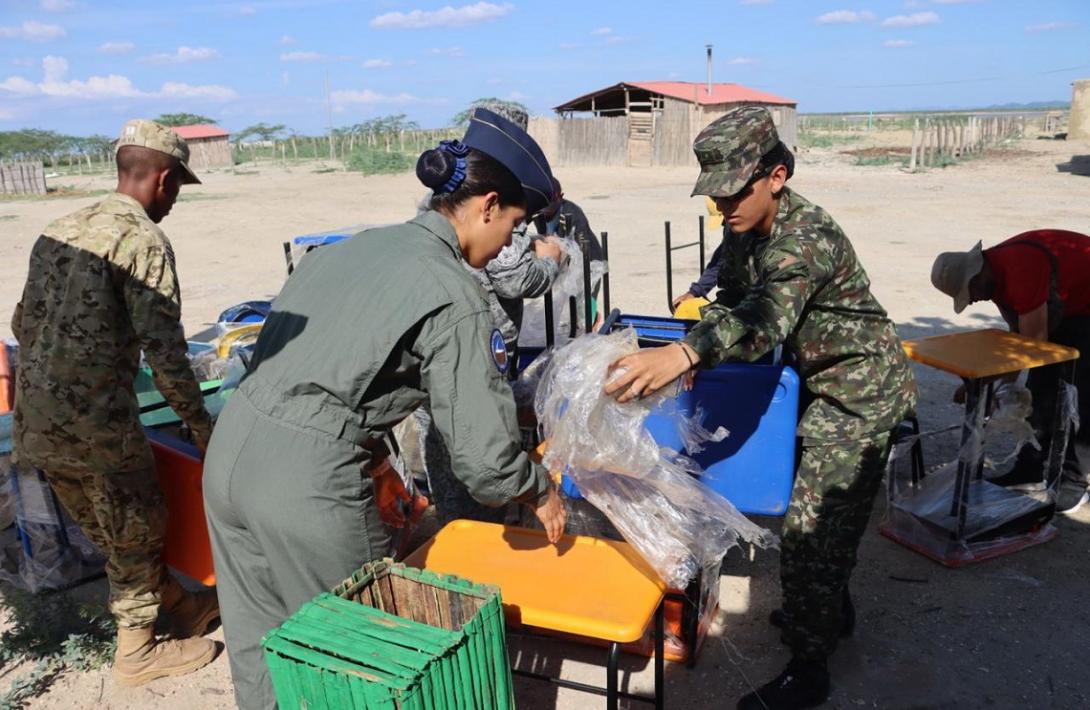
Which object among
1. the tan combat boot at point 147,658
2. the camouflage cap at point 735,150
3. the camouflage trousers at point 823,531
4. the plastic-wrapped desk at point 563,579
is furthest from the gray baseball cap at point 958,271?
the tan combat boot at point 147,658

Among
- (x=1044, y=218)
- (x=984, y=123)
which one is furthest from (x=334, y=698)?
(x=984, y=123)

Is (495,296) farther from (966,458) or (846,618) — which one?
(966,458)

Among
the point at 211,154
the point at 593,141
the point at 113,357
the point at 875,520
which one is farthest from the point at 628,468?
the point at 211,154

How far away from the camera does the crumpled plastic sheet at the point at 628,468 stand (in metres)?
2.33

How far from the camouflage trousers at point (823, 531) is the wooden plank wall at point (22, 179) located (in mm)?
28736

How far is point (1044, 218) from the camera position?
12.5 metres

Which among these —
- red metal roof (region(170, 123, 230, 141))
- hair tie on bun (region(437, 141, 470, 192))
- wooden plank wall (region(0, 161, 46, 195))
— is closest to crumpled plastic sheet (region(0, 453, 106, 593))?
hair tie on bun (region(437, 141, 470, 192))

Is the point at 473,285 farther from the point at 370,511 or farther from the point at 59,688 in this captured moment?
the point at 59,688

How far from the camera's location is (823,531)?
8.38 feet

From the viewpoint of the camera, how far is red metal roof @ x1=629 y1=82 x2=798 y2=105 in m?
27.0

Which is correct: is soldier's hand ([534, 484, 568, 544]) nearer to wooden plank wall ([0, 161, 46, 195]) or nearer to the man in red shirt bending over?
the man in red shirt bending over

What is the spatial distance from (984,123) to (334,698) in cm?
3496

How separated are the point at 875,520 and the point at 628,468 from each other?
7.13ft

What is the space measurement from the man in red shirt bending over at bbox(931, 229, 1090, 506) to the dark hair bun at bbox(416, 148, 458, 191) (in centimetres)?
270
